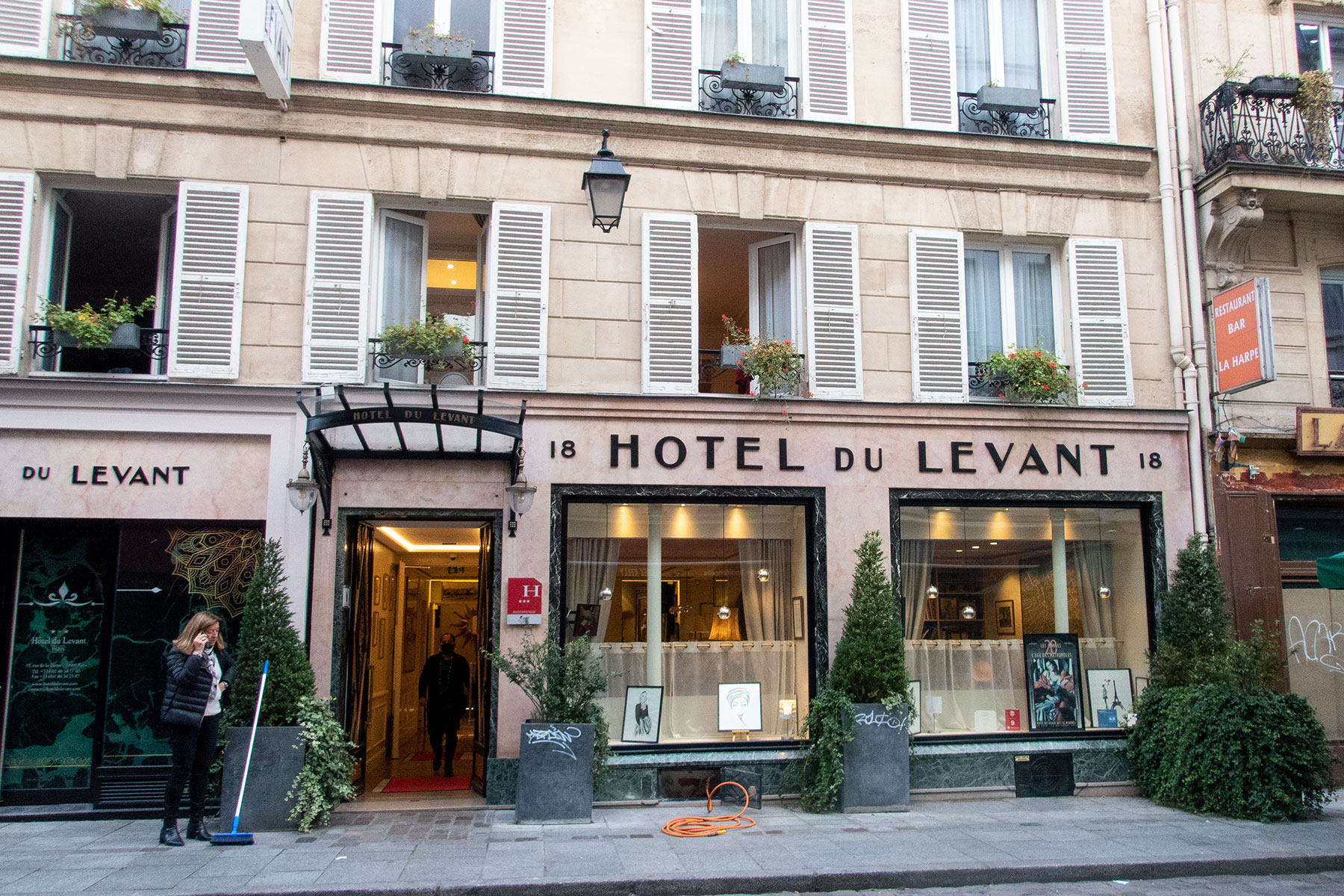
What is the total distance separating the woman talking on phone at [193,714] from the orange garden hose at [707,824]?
378 cm

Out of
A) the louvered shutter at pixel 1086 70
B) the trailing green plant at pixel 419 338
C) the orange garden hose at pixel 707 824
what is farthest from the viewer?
the louvered shutter at pixel 1086 70

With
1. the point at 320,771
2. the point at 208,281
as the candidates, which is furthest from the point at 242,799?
the point at 208,281

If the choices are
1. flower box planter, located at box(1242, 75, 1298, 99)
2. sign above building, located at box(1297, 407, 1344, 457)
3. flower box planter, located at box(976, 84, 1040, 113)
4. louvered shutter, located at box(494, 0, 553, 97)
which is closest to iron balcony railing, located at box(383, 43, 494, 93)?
louvered shutter, located at box(494, 0, 553, 97)

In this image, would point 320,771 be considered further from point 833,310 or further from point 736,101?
point 736,101

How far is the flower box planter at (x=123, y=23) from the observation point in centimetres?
960

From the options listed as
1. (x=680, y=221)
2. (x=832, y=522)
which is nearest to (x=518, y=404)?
(x=680, y=221)

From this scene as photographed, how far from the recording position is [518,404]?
9766 millimetres

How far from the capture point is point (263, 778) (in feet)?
27.2

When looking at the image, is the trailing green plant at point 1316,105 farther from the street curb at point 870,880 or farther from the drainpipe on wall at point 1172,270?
the street curb at point 870,880

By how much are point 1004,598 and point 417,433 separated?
21.0ft

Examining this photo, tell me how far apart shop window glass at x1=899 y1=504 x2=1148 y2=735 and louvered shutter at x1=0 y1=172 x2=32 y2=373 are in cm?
883

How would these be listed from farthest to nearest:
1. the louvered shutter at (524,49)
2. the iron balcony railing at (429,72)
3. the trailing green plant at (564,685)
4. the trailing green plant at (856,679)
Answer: the louvered shutter at (524,49) < the iron balcony railing at (429,72) < the trailing green plant at (856,679) < the trailing green plant at (564,685)

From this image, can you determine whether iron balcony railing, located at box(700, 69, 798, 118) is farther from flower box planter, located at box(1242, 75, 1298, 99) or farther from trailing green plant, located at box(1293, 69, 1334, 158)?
trailing green plant, located at box(1293, 69, 1334, 158)

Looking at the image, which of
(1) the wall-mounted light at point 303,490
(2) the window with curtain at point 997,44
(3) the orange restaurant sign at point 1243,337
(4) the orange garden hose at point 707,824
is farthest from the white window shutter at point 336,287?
(3) the orange restaurant sign at point 1243,337
